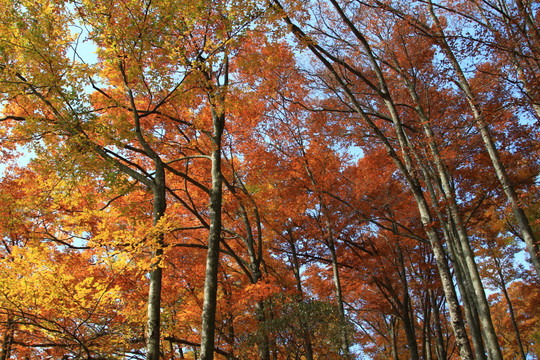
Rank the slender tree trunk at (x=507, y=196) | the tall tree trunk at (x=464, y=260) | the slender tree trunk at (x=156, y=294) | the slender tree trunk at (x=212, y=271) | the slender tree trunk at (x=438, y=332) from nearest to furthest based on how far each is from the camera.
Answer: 1. the slender tree trunk at (x=156, y=294)
2. the slender tree trunk at (x=212, y=271)
3. the slender tree trunk at (x=507, y=196)
4. the tall tree trunk at (x=464, y=260)
5. the slender tree trunk at (x=438, y=332)

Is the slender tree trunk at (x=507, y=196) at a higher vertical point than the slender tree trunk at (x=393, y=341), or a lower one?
higher

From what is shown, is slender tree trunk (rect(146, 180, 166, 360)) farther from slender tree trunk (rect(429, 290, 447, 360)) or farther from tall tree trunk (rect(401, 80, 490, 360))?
slender tree trunk (rect(429, 290, 447, 360))

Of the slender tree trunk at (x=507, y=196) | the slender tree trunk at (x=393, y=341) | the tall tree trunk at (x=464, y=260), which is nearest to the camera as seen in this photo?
the slender tree trunk at (x=507, y=196)

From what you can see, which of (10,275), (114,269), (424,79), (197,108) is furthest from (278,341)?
(424,79)

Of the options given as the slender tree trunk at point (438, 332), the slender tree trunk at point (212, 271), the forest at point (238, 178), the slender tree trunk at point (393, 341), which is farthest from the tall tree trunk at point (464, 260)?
the slender tree trunk at point (393, 341)

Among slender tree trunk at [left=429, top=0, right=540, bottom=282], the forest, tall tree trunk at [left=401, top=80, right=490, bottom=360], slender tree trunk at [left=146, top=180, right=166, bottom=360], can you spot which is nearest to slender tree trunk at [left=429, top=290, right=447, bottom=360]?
the forest

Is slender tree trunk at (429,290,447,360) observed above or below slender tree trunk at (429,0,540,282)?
below

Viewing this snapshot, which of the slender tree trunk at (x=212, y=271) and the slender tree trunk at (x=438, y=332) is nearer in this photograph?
the slender tree trunk at (x=212, y=271)

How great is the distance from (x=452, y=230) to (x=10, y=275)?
8.94m

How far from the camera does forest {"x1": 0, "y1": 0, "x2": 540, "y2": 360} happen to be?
503 centimetres

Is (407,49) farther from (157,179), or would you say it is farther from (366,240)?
(157,179)

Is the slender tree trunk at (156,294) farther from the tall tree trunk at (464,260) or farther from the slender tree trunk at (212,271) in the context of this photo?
the tall tree trunk at (464,260)

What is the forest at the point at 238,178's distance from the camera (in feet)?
16.5

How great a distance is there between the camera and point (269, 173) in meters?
11.2
